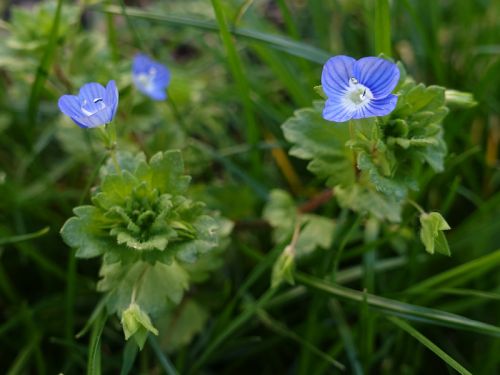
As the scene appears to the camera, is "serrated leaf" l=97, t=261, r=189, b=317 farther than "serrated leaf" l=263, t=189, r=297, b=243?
No

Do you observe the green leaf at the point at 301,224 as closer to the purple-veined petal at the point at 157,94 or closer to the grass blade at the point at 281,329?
the grass blade at the point at 281,329

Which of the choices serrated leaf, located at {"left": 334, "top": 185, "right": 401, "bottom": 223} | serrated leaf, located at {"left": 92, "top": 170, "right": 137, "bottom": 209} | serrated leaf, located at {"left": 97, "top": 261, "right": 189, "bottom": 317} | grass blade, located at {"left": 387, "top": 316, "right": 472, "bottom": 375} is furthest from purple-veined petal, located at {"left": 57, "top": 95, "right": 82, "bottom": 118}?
grass blade, located at {"left": 387, "top": 316, "right": 472, "bottom": 375}

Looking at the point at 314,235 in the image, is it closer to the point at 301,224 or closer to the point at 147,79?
the point at 301,224

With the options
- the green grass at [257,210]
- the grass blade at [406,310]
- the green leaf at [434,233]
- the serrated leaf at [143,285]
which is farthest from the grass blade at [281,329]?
the green leaf at [434,233]

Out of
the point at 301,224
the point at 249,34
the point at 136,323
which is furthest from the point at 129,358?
the point at 249,34

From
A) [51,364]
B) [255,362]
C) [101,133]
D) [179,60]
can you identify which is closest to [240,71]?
[101,133]

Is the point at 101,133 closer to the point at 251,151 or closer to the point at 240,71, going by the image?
the point at 240,71

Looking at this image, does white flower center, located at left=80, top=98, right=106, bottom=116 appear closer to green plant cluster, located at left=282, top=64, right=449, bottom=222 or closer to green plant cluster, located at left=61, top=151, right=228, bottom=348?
green plant cluster, located at left=61, top=151, right=228, bottom=348

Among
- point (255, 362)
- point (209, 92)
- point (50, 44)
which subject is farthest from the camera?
point (209, 92)
